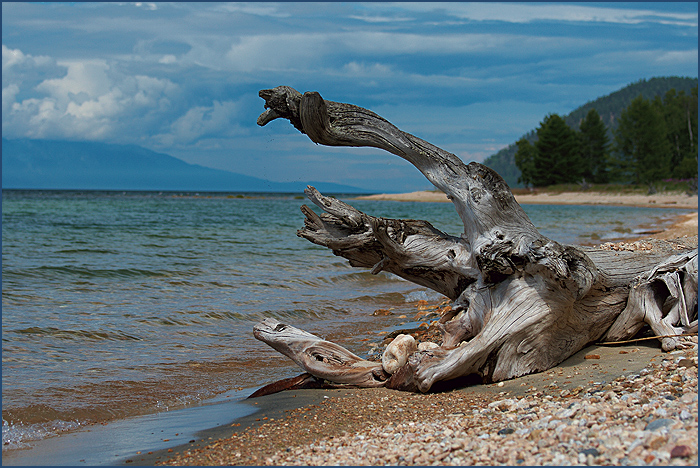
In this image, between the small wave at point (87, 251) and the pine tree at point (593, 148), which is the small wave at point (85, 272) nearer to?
the small wave at point (87, 251)

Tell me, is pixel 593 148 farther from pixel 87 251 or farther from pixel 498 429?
pixel 498 429

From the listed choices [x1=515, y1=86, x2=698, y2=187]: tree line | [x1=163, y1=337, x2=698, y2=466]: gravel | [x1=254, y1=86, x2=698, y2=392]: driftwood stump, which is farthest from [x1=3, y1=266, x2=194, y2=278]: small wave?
[x1=515, y1=86, x2=698, y2=187]: tree line

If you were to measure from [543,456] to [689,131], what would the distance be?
80.6 meters

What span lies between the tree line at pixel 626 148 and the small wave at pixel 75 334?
219 feet

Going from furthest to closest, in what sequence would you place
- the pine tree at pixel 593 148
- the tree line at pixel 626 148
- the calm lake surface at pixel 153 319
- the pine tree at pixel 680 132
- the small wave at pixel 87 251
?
the pine tree at pixel 593 148 → the pine tree at pixel 680 132 → the tree line at pixel 626 148 → the small wave at pixel 87 251 → the calm lake surface at pixel 153 319

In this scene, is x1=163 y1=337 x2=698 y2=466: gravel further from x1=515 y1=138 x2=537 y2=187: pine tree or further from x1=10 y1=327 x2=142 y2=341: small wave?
x1=515 y1=138 x2=537 y2=187: pine tree

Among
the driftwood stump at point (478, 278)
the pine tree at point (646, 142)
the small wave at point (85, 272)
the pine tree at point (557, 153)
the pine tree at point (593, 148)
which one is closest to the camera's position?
the driftwood stump at point (478, 278)

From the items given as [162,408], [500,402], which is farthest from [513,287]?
[162,408]

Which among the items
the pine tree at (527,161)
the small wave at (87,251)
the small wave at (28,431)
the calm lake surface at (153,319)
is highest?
the pine tree at (527,161)

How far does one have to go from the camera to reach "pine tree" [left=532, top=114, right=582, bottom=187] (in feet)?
241

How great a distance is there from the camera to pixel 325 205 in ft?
18.4

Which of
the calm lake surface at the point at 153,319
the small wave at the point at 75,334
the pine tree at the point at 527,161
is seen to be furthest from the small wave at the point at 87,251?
the pine tree at the point at 527,161

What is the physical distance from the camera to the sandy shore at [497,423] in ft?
9.49

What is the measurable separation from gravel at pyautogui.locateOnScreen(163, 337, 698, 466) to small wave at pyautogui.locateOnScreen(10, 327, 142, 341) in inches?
150
